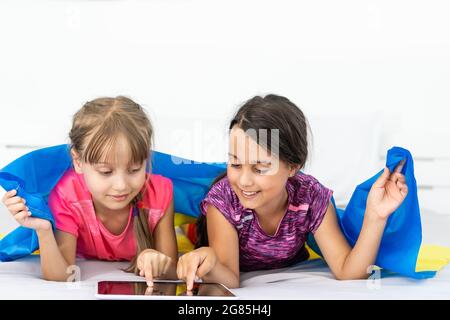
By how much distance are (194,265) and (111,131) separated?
33cm

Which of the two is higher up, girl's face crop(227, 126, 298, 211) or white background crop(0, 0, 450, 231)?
white background crop(0, 0, 450, 231)

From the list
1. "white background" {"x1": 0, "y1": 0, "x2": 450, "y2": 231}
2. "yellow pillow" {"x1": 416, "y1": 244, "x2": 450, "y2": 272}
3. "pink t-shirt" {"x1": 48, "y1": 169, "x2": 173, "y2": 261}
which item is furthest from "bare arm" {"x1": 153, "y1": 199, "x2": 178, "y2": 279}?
"white background" {"x1": 0, "y1": 0, "x2": 450, "y2": 231}

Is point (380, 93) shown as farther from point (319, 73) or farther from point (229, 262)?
point (229, 262)

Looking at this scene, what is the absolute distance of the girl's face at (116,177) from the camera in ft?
4.62

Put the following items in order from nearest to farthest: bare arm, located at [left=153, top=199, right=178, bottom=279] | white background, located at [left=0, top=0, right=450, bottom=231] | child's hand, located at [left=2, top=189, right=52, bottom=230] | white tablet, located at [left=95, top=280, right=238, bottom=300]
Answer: white tablet, located at [left=95, top=280, right=238, bottom=300] < child's hand, located at [left=2, top=189, right=52, bottom=230] < bare arm, located at [left=153, top=199, right=178, bottom=279] < white background, located at [left=0, top=0, right=450, bottom=231]

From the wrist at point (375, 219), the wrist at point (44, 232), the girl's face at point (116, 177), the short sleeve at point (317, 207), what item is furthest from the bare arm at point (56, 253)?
the wrist at point (375, 219)

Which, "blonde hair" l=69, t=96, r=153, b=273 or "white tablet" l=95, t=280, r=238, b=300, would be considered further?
"blonde hair" l=69, t=96, r=153, b=273

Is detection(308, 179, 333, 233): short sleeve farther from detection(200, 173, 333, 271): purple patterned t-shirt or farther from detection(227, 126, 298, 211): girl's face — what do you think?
detection(227, 126, 298, 211): girl's face

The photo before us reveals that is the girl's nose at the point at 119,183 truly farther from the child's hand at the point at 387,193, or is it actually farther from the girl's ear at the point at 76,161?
the child's hand at the point at 387,193

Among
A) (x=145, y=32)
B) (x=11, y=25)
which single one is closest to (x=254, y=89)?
(x=145, y=32)

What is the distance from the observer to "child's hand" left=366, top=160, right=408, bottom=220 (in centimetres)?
140

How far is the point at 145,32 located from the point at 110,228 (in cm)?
134

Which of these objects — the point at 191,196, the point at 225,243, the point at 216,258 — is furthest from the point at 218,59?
the point at 216,258

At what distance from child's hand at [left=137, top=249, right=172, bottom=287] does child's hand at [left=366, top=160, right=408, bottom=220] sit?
42 centimetres
